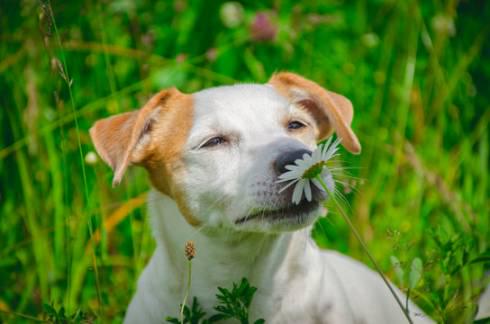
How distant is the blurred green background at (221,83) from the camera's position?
120 inches

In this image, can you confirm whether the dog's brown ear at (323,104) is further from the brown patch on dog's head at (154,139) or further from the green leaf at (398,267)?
the green leaf at (398,267)

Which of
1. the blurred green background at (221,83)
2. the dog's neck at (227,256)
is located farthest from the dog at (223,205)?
the blurred green background at (221,83)

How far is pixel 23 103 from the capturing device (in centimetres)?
350

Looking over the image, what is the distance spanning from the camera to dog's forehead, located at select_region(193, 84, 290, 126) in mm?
2197

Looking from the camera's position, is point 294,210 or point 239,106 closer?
point 294,210

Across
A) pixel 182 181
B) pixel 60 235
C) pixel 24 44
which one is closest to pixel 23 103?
pixel 24 44

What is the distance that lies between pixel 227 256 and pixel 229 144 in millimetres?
383

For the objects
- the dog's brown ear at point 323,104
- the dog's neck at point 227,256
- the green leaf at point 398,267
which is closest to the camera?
the green leaf at point 398,267

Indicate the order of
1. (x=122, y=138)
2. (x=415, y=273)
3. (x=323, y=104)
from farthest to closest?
(x=323, y=104), (x=122, y=138), (x=415, y=273)

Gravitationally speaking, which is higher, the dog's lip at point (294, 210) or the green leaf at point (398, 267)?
the dog's lip at point (294, 210)

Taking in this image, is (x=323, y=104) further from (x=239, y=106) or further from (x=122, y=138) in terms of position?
(x=122, y=138)

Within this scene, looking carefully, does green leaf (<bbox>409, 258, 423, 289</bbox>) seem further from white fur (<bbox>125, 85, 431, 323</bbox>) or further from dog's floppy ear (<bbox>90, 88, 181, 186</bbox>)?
dog's floppy ear (<bbox>90, 88, 181, 186</bbox>)

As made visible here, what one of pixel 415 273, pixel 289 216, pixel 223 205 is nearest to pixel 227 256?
pixel 223 205

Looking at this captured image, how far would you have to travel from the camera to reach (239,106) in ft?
7.28
